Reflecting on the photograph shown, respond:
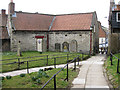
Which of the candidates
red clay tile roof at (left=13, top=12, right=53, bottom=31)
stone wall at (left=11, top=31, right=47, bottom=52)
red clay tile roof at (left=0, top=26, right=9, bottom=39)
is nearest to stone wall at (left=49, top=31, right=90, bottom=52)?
stone wall at (left=11, top=31, right=47, bottom=52)

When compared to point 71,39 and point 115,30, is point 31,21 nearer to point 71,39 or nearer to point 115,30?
point 71,39

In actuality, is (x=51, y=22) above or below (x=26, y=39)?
above

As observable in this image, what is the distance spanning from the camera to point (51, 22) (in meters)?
28.1

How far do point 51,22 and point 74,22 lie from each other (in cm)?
473

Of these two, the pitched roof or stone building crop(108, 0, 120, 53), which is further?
the pitched roof

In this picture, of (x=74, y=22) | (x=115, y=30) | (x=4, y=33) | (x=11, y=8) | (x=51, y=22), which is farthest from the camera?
(x=51, y=22)

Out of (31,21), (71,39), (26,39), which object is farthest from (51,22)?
(26,39)

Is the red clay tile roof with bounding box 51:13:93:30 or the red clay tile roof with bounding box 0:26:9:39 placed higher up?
the red clay tile roof with bounding box 51:13:93:30

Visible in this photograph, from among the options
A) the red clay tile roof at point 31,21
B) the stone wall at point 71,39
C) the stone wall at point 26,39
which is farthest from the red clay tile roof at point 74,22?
the stone wall at point 26,39

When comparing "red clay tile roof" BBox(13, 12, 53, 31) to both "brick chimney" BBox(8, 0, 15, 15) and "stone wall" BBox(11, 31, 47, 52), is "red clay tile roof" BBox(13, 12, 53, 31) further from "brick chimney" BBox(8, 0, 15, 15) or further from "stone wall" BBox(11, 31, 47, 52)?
"brick chimney" BBox(8, 0, 15, 15)

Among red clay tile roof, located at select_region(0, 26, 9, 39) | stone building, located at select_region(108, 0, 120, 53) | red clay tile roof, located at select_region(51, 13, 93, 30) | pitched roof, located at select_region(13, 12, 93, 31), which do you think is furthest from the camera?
pitched roof, located at select_region(13, 12, 93, 31)

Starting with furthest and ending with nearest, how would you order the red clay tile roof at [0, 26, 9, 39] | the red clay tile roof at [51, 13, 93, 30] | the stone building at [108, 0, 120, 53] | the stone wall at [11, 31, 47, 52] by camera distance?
the red clay tile roof at [51, 13, 93, 30] < the stone wall at [11, 31, 47, 52] < the red clay tile roof at [0, 26, 9, 39] < the stone building at [108, 0, 120, 53]

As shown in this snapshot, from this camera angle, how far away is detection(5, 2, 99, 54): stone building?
23.8 m

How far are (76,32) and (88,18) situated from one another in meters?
3.50
